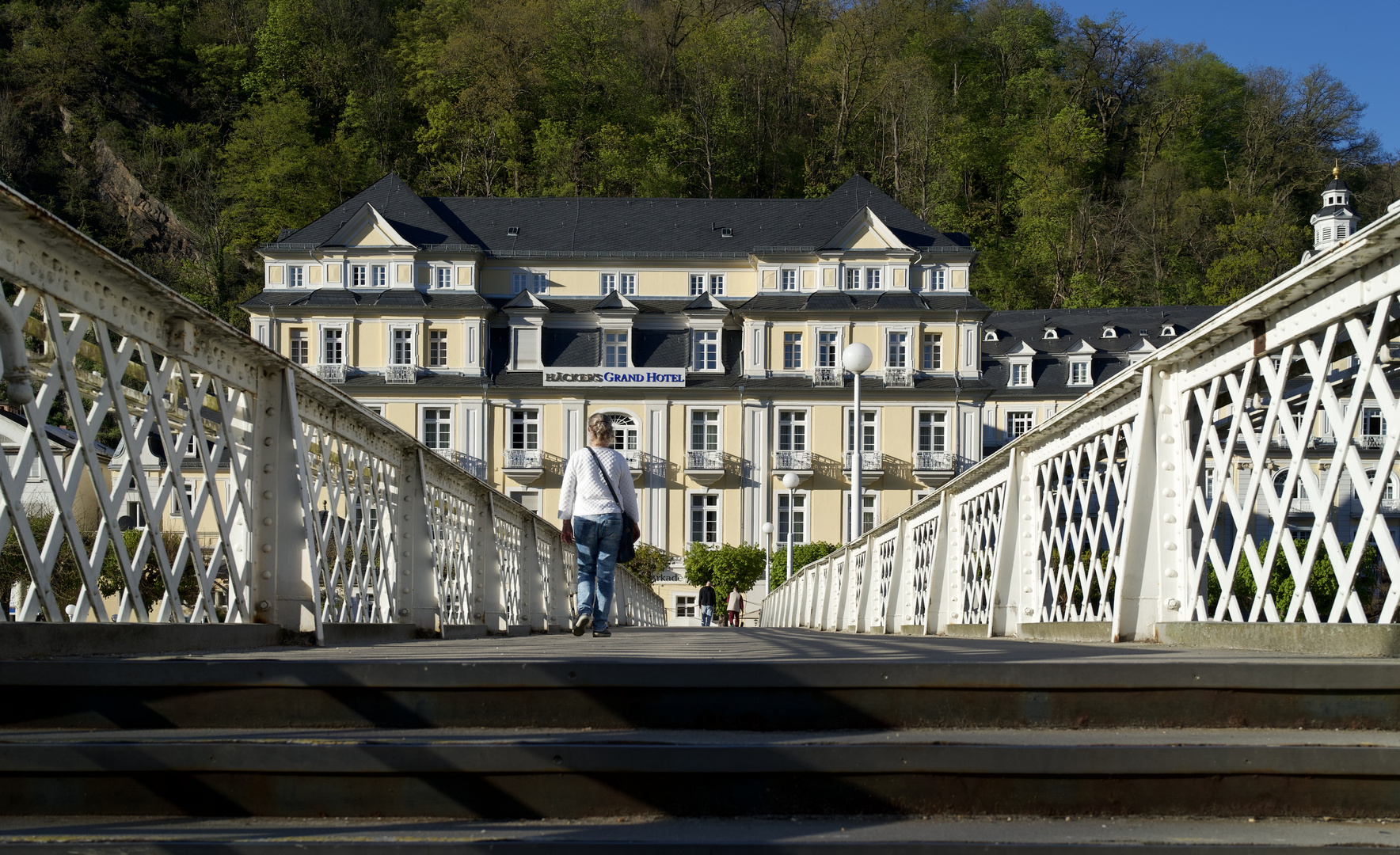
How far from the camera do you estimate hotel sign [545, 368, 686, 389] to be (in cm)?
5762

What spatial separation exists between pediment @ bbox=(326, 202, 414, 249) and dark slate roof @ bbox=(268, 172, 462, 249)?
58cm

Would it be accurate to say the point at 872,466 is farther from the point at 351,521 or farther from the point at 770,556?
the point at 351,521

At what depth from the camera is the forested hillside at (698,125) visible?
79625mm

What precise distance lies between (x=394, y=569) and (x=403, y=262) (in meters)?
52.5

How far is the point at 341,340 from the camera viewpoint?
2291 inches

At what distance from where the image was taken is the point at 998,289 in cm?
8044

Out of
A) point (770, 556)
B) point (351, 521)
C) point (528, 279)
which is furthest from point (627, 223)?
point (351, 521)

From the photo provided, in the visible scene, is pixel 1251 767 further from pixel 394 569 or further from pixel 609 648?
pixel 394 569

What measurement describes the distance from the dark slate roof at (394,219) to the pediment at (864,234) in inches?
715

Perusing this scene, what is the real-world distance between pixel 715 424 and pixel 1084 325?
2298 cm

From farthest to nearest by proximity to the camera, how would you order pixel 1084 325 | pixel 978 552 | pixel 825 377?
1. pixel 1084 325
2. pixel 825 377
3. pixel 978 552

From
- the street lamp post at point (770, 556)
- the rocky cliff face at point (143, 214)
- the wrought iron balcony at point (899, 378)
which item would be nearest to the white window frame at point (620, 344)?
the street lamp post at point (770, 556)

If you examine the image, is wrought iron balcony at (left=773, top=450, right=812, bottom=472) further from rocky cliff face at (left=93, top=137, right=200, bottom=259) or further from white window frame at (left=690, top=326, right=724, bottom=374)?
rocky cliff face at (left=93, top=137, right=200, bottom=259)

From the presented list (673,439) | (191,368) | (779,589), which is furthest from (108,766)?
(673,439)
